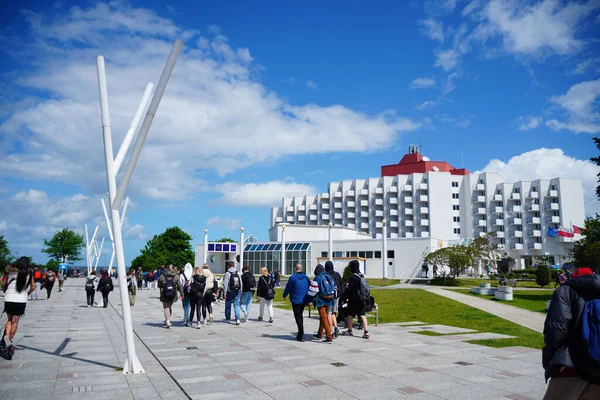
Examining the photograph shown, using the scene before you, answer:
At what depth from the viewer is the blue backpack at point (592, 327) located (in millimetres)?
3703

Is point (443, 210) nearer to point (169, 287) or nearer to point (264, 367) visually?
point (169, 287)

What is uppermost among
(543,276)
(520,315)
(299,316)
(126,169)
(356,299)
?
(126,169)

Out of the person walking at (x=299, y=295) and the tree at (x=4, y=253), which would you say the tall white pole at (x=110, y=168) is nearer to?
the person walking at (x=299, y=295)

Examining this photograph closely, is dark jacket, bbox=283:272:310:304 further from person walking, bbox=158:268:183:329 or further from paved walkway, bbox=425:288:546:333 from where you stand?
paved walkway, bbox=425:288:546:333

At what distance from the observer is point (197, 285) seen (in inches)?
514

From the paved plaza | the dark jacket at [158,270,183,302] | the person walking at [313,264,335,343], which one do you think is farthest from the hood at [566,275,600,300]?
the dark jacket at [158,270,183,302]

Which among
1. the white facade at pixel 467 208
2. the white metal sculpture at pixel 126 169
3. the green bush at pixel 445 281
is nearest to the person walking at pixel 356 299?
the white metal sculpture at pixel 126 169

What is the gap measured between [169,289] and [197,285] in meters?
0.84

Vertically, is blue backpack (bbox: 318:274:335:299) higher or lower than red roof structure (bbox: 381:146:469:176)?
lower

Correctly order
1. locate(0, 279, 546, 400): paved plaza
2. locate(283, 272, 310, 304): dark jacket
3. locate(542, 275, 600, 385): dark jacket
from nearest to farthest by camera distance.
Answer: locate(542, 275, 600, 385): dark jacket, locate(0, 279, 546, 400): paved plaza, locate(283, 272, 310, 304): dark jacket

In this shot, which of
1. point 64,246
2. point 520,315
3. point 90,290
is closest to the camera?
point 520,315

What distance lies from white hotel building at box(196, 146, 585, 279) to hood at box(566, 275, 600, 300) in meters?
63.9

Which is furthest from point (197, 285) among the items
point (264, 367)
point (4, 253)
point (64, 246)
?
point (64, 246)

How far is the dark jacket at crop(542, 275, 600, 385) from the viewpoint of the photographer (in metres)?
3.84
